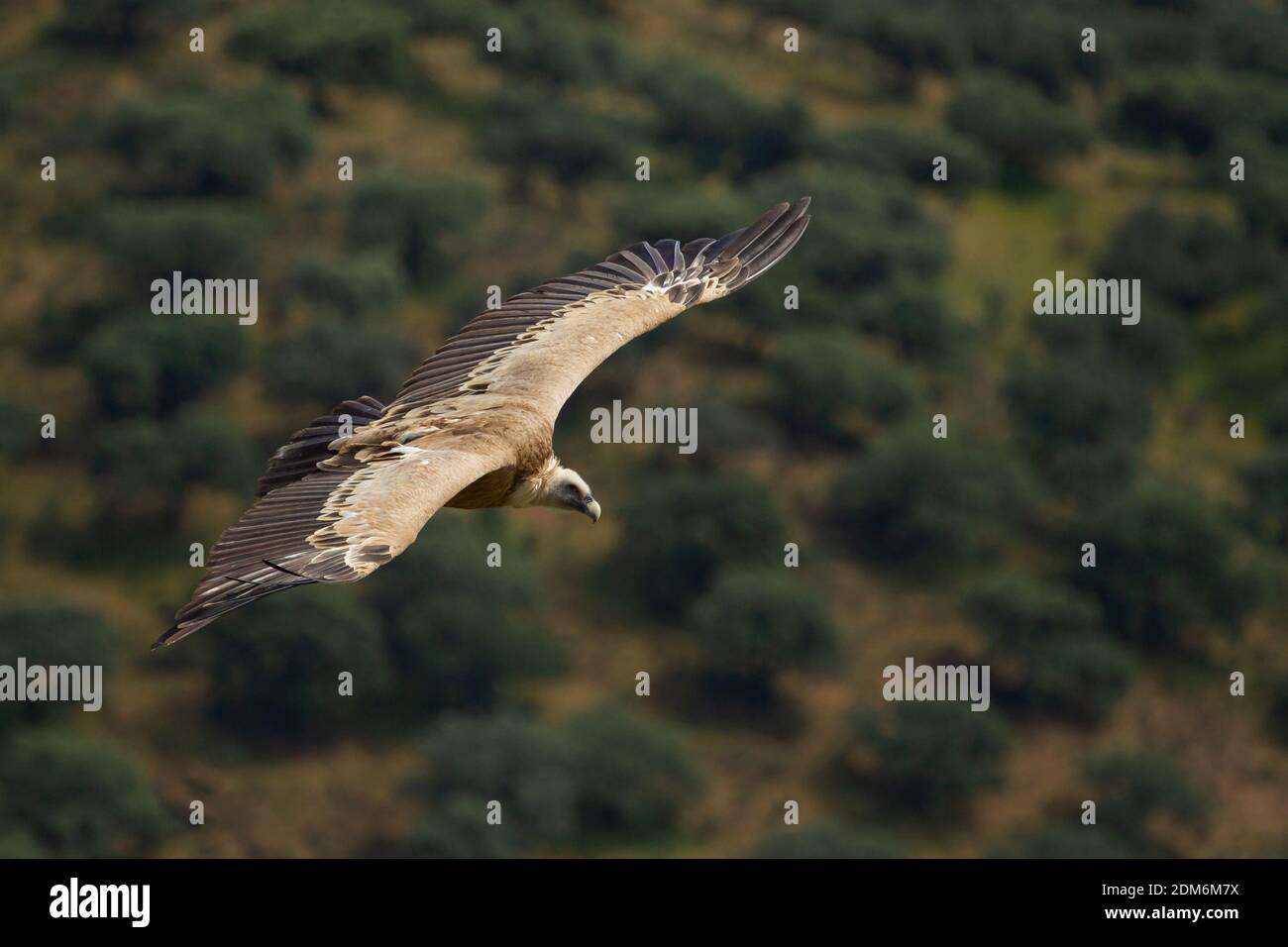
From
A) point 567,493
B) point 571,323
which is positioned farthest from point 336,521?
point 571,323

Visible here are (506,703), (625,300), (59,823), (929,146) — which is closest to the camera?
(625,300)

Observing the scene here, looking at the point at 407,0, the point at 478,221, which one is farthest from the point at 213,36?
the point at 478,221

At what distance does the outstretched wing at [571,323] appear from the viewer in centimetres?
1802

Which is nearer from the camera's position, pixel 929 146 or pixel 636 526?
A: pixel 636 526

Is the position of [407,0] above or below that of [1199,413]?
above

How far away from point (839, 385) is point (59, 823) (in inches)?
1032

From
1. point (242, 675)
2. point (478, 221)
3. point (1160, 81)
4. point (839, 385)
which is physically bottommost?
point (242, 675)

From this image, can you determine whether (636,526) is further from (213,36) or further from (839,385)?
(213,36)

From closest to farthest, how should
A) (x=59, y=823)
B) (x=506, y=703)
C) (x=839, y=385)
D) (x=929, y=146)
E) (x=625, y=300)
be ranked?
1. (x=625, y=300)
2. (x=59, y=823)
3. (x=506, y=703)
4. (x=839, y=385)
5. (x=929, y=146)

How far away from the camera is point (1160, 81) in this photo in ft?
270

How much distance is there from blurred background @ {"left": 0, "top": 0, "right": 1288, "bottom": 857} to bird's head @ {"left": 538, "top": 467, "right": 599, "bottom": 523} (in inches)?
1478

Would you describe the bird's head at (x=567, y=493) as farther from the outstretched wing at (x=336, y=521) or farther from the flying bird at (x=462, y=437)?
the outstretched wing at (x=336, y=521)

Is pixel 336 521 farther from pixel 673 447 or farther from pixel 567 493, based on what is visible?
pixel 673 447

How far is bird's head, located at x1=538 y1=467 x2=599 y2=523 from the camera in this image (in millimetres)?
17812
